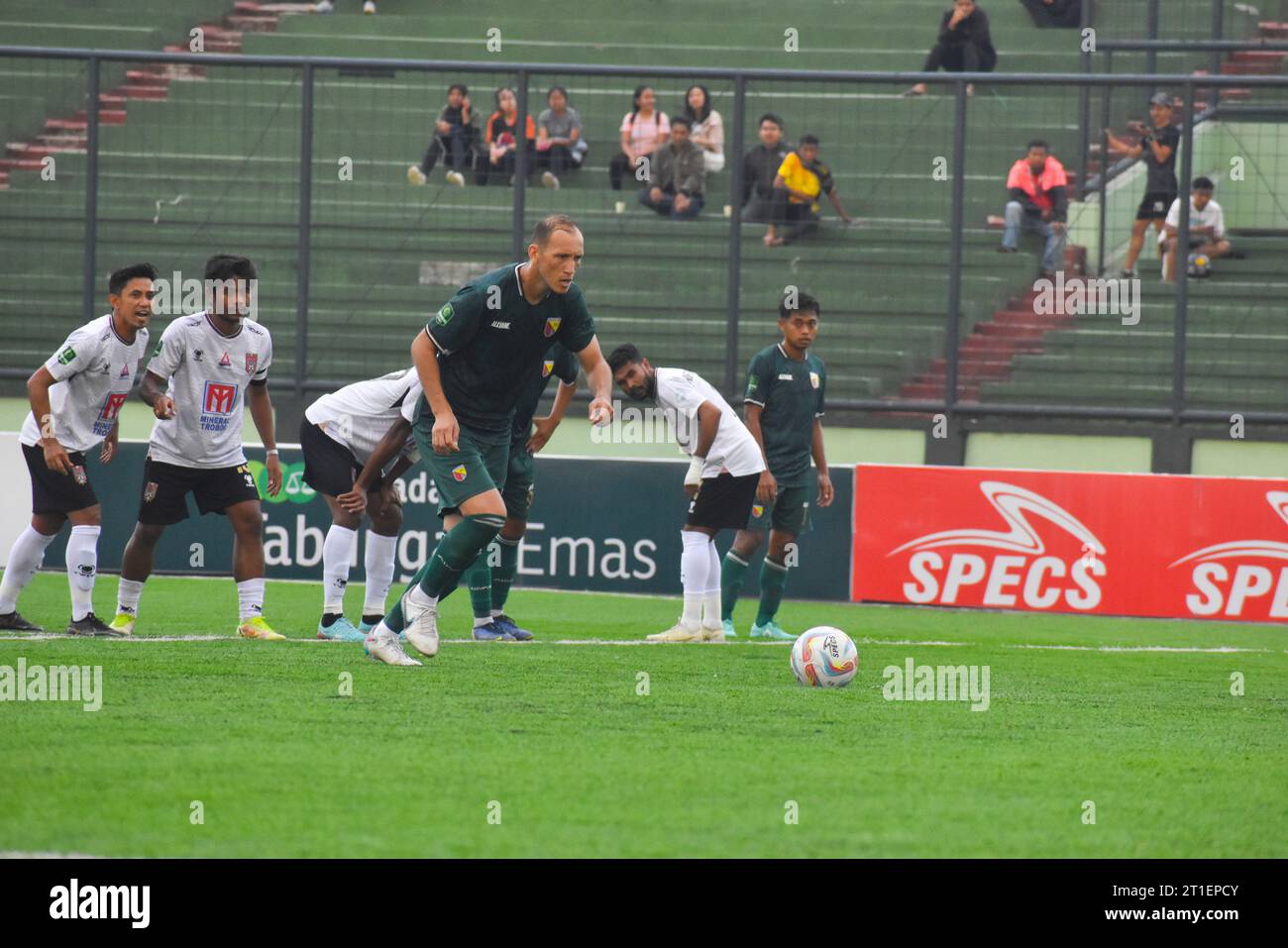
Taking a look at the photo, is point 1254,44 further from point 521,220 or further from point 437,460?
point 437,460

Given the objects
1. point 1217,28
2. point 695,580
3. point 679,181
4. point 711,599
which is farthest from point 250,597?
point 1217,28

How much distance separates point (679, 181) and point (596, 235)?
0.97 m

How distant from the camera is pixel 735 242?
→ 55.8 ft

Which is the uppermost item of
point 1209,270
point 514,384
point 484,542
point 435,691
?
point 1209,270

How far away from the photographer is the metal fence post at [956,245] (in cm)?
1664

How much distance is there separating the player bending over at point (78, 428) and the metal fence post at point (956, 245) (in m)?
8.65

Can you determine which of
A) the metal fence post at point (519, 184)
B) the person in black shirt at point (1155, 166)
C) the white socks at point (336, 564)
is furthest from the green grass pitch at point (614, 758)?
the metal fence post at point (519, 184)

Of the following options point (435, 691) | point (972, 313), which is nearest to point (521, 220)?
point (972, 313)

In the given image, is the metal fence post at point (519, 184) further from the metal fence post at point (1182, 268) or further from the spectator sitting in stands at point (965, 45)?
the metal fence post at point (1182, 268)

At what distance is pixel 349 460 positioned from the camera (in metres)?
10.6

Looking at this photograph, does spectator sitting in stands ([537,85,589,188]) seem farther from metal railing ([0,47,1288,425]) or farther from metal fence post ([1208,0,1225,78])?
metal fence post ([1208,0,1225,78])

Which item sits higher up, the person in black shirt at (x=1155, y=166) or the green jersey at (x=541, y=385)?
the person in black shirt at (x=1155, y=166)

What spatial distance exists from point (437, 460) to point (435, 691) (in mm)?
1229

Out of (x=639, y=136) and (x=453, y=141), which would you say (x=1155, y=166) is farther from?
(x=453, y=141)
